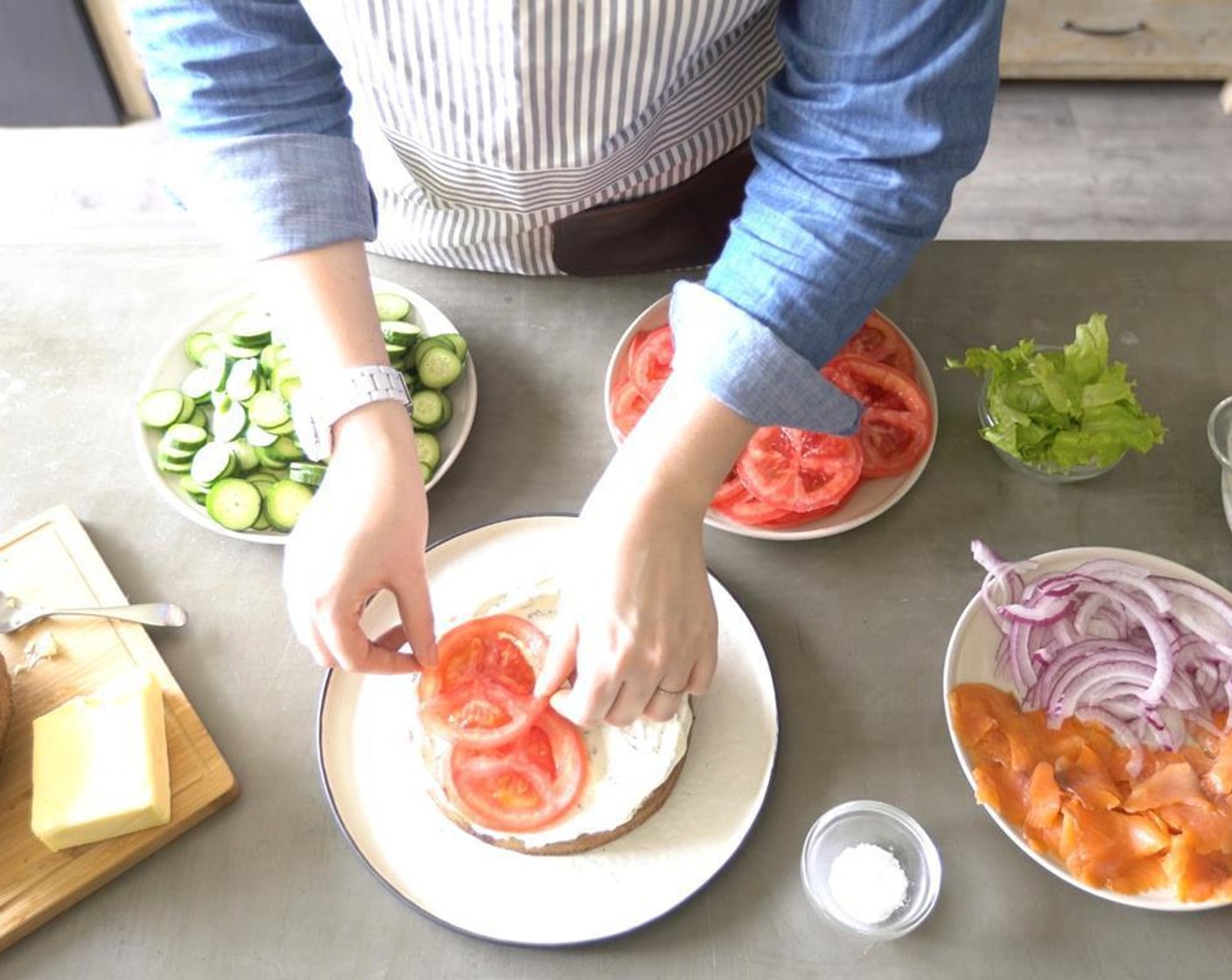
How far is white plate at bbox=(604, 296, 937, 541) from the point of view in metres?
1.44

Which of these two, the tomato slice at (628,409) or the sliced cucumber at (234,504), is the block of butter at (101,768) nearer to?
the sliced cucumber at (234,504)

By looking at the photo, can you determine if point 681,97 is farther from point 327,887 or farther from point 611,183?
point 327,887

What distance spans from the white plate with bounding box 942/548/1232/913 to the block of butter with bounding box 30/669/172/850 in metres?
0.97

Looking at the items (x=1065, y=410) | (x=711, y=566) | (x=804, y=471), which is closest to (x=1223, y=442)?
(x=1065, y=410)

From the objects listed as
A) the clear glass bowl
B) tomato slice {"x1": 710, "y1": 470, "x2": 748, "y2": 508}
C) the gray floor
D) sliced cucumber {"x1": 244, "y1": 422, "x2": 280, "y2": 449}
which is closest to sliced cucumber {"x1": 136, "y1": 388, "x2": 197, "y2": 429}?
sliced cucumber {"x1": 244, "y1": 422, "x2": 280, "y2": 449}

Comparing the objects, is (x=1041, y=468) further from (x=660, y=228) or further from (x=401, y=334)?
(x=401, y=334)

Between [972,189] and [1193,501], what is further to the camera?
[972,189]

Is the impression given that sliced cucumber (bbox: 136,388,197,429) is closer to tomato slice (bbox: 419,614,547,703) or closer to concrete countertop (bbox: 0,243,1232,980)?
concrete countertop (bbox: 0,243,1232,980)

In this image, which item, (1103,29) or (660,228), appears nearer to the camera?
(660,228)

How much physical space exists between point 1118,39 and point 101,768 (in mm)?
3360

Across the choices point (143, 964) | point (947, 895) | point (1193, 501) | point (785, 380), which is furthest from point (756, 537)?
point (143, 964)

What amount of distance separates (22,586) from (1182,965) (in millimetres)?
1544

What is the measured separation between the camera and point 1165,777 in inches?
50.7

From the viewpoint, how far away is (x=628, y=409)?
153 cm
